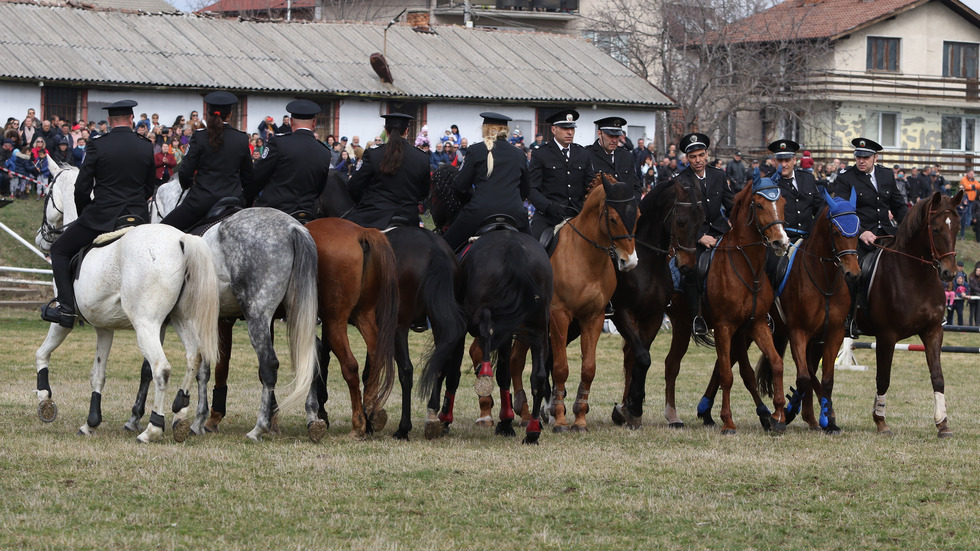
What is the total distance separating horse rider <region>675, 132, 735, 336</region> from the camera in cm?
1359

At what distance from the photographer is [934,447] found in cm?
1198

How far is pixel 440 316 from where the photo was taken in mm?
11273

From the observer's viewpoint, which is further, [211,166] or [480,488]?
[211,166]

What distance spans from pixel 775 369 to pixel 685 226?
5.54 feet

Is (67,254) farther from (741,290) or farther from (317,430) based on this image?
(741,290)

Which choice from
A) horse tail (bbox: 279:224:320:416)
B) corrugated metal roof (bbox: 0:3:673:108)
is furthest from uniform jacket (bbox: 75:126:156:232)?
corrugated metal roof (bbox: 0:3:673:108)

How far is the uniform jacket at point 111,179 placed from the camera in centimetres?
1147

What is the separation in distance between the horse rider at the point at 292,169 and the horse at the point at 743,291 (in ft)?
13.6

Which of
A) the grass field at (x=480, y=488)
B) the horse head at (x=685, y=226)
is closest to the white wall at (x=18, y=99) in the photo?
the grass field at (x=480, y=488)

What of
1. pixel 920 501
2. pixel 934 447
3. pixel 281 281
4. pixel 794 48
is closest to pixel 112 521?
pixel 281 281

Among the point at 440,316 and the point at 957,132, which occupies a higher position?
the point at 957,132

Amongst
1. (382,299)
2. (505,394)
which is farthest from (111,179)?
(505,394)

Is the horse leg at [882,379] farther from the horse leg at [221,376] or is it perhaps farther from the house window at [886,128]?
the house window at [886,128]

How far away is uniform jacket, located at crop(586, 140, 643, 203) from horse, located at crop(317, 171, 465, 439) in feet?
8.35
